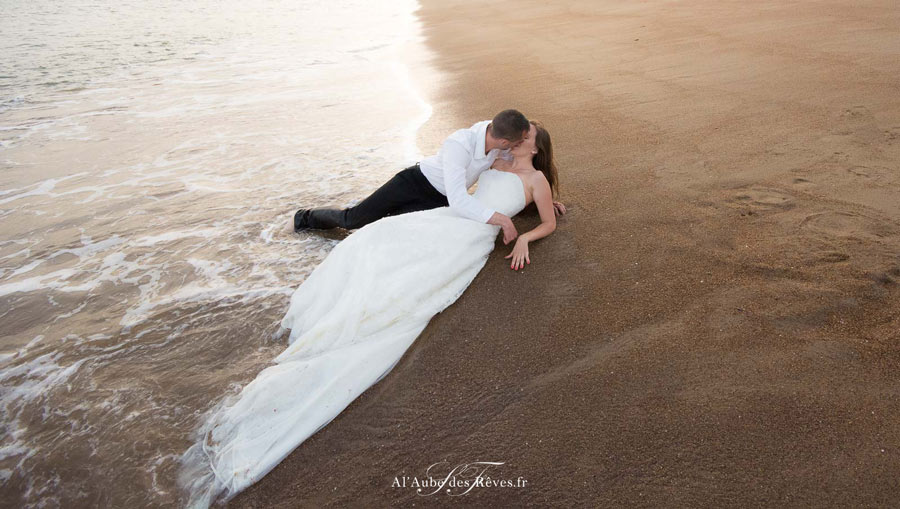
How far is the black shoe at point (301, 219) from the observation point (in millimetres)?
4809

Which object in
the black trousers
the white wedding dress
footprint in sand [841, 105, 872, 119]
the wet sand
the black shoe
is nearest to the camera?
the wet sand

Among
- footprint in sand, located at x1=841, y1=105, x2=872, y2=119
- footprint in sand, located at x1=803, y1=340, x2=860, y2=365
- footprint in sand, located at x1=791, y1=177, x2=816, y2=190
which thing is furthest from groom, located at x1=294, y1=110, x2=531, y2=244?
footprint in sand, located at x1=841, y1=105, x2=872, y2=119

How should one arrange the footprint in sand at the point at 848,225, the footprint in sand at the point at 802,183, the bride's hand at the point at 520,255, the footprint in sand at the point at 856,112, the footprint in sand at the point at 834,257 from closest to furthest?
the footprint in sand at the point at 834,257
the footprint in sand at the point at 848,225
the bride's hand at the point at 520,255
the footprint in sand at the point at 802,183
the footprint in sand at the point at 856,112

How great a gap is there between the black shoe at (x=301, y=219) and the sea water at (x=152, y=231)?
3.4 inches

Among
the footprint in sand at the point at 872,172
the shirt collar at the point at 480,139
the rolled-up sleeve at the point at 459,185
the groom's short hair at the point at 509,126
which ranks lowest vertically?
the footprint in sand at the point at 872,172

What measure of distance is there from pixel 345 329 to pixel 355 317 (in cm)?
9

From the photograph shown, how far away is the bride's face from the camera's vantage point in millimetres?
4051

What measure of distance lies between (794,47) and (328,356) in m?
8.01

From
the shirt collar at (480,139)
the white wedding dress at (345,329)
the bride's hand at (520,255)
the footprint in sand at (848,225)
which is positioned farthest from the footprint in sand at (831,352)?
the shirt collar at (480,139)

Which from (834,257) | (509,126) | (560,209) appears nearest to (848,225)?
(834,257)

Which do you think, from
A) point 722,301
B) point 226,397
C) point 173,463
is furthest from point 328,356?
point 722,301

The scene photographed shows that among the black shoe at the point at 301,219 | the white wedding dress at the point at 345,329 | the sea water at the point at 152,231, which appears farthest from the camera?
the black shoe at the point at 301,219

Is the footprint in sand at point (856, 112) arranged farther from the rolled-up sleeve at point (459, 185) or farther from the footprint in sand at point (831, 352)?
the rolled-up sleeve at point (459, 185)

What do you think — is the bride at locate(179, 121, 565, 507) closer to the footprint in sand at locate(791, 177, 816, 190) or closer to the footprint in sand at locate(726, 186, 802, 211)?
the footprint in sand at locate(726, 186, 802, 211)
